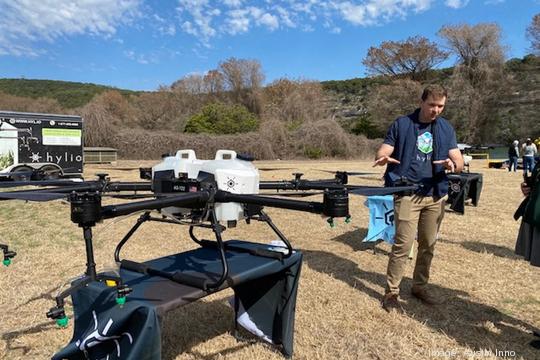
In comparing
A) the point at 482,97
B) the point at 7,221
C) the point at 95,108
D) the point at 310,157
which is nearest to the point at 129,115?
the point at 95,108

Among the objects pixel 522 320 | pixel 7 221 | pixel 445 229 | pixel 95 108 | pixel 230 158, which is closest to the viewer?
pixel 230 158

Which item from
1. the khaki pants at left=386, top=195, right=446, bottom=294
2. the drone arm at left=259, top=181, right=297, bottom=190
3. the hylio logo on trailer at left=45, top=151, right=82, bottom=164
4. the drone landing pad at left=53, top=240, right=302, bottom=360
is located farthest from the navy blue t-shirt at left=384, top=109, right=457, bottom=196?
the hylio logo on trailer at left=45, top=151, right=82, bottom=164

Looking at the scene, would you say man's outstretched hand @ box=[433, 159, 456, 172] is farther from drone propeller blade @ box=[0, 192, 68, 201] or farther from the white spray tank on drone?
drone propeller blade @ box=[0, 192, 68, 201]

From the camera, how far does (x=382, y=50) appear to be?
65188mm

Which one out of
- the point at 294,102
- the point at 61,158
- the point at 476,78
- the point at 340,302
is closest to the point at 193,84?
the point at 294,102

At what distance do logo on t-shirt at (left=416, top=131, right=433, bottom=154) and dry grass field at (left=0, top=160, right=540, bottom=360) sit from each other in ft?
5.09

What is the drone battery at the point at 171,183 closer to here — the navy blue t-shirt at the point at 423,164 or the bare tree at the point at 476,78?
the navy blue t-shirt at the point at 423,164

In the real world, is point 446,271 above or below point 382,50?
below

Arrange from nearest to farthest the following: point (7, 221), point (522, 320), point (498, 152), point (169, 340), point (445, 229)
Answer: point (169, 340) → point (522, 320) → point (445, 229) → point (7, 221) → point (498, 152)

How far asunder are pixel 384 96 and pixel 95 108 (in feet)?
120

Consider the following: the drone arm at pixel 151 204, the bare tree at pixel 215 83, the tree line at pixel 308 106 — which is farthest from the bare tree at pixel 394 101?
the drone arm at pixel 151 204

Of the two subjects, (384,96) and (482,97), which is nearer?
(482,97)

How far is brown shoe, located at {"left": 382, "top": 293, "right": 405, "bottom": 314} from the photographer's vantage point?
4.22m

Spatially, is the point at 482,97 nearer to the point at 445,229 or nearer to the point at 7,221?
the point at 445,229
